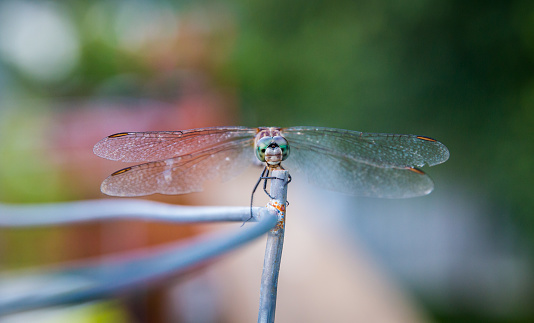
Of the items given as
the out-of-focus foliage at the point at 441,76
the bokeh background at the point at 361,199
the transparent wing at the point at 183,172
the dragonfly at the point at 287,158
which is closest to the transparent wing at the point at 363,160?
the dragonfly at the point at 287,158

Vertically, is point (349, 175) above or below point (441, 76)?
below

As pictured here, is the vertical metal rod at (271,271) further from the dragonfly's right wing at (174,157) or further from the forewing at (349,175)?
the forewing at (349,175)

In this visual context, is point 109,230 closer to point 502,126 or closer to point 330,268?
point 330,268

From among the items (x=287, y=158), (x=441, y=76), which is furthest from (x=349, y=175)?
(x=441, y=76)

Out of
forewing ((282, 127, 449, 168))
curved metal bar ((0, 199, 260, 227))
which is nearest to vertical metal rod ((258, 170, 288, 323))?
curved metal bar ((0, 199, 260, 227))

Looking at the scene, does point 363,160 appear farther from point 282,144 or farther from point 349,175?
point 282,144
